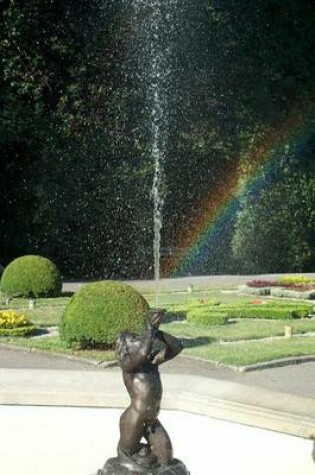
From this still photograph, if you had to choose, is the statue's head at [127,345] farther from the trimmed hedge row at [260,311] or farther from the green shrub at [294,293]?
the green shrub at [294,293]

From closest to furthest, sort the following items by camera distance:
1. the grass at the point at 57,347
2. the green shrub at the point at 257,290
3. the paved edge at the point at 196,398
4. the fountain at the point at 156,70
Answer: the paved edge at the point at 196,398 < the grass at the point at 57,347 < the green shrub at the point at 257,290 < the fountain at the point at 156,70

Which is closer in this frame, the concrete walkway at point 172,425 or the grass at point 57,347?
the concrete walkway at point 172,425

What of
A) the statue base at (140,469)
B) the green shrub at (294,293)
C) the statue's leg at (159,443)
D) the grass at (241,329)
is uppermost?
the green shrub at (294,293)

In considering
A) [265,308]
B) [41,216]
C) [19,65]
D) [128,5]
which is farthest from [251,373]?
[128,5]

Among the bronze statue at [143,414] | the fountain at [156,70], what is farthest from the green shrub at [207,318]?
the fountain at [156,70]

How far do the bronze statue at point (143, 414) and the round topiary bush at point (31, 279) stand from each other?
47.2 feet

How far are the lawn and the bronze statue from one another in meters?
6.23

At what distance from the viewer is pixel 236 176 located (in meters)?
32.2

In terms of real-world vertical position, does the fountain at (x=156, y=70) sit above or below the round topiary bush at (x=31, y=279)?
above

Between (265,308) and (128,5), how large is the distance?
18.1m

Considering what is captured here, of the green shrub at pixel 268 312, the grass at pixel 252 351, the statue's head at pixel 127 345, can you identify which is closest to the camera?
the statue's head at pixel 127 345

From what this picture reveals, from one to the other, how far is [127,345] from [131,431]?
22.0 inches

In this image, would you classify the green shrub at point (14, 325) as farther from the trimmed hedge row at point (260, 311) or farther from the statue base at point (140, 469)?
the statue base at point (140, 469)

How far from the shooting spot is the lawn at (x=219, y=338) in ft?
40.8
